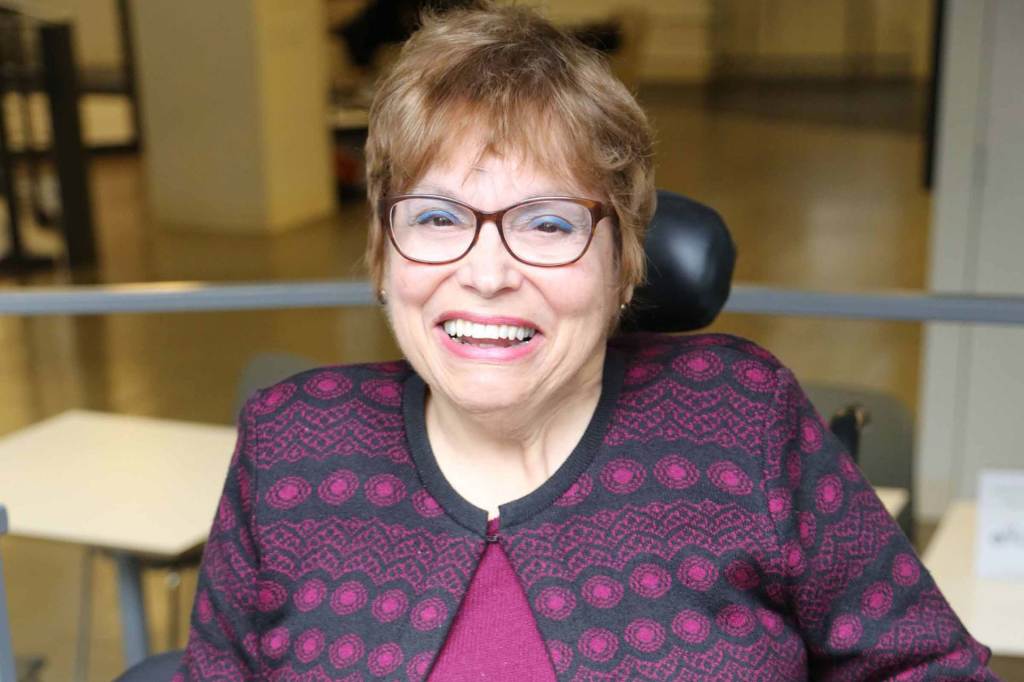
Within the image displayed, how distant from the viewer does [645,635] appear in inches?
56.0

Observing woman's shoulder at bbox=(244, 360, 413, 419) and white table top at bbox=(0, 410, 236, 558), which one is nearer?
woman's shoulder at bbox=(244, 360, 413, 419)

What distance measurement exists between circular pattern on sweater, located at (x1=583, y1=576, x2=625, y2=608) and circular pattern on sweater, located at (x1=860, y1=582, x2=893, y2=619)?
0.83 ft


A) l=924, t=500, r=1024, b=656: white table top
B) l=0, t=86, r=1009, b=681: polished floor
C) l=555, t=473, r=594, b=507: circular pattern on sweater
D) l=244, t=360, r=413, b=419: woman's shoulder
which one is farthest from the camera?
l=0, t=86, r=1009, b=681: polished floor

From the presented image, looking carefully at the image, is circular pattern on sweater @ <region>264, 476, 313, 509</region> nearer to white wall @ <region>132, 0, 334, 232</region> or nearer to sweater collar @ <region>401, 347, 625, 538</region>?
sweater collar @ <region>401, 347, 625, 538</region>

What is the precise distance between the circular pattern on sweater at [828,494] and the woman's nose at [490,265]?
1.29 feet

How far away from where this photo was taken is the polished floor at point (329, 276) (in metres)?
3.46

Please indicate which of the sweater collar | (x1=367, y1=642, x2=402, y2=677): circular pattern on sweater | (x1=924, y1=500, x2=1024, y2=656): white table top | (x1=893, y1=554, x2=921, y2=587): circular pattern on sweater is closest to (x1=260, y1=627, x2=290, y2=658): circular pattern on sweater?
(x1=367, y1=642, x2=402, y2=677): circular pattern on sweater

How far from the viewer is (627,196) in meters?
1.45

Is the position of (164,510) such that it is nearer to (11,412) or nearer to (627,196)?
(627,196)

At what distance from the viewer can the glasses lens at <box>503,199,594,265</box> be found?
1.39 m

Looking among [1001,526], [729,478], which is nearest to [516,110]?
[729,478]

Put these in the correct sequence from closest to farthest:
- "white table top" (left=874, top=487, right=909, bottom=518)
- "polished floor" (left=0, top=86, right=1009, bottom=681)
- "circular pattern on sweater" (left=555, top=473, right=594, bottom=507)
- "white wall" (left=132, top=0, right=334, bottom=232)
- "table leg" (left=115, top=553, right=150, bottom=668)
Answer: "circular pattern on sweater" (left=555, top=473, right=594, bottom=507)
"white table top" (left=874, top=487, right=909, bottom=518)
"table leg" (left=115, top=553, right=150, bottom=668)
"polished floor" (left=0, top=86, right=1009, bottom=681)
"white wall" (left=132, top=0, right=334, bottom=232)

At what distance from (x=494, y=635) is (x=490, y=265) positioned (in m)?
0.39

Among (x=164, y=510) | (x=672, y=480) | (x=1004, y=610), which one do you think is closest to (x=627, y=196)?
(x=672, y=480)
